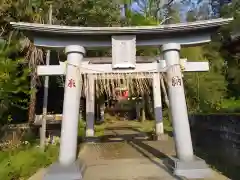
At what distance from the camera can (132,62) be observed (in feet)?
27.1

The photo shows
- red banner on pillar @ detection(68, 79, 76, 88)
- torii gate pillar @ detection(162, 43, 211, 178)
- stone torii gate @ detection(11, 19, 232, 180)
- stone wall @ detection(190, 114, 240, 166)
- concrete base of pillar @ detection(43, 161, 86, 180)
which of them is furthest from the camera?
stone wall @ detection(190, 114, 240, 166)

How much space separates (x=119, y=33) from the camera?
26.9 feet

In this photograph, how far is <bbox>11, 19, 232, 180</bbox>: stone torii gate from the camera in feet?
25.4

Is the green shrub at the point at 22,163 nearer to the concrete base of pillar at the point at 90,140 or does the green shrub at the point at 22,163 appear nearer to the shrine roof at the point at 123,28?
the shrine roof at the point at 123,28

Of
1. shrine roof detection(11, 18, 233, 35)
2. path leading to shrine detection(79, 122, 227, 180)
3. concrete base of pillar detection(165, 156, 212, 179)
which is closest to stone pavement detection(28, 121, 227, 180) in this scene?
path leading to shrine detection(79, 122, 227, 180)

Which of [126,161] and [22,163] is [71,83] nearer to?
[22,163]

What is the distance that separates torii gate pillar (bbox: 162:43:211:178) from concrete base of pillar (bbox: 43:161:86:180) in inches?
91.8

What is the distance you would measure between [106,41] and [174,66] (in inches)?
75.4

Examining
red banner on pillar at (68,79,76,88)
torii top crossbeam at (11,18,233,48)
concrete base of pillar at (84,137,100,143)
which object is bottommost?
concrete base of pillar at (84,137,100,143)

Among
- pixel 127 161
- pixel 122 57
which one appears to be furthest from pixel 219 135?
pixel 122 57

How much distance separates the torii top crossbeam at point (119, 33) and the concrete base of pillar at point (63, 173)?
3085 millimetres

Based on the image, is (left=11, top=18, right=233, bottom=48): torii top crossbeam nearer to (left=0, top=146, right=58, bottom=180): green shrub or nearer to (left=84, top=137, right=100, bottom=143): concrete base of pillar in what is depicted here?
(left=0, top=146, right=58, bottom=180): green shrub

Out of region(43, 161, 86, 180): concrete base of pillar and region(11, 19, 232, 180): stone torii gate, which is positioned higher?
region(11, 19, 232, 180): stone torii gate

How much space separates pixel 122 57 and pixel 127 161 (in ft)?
10.7
